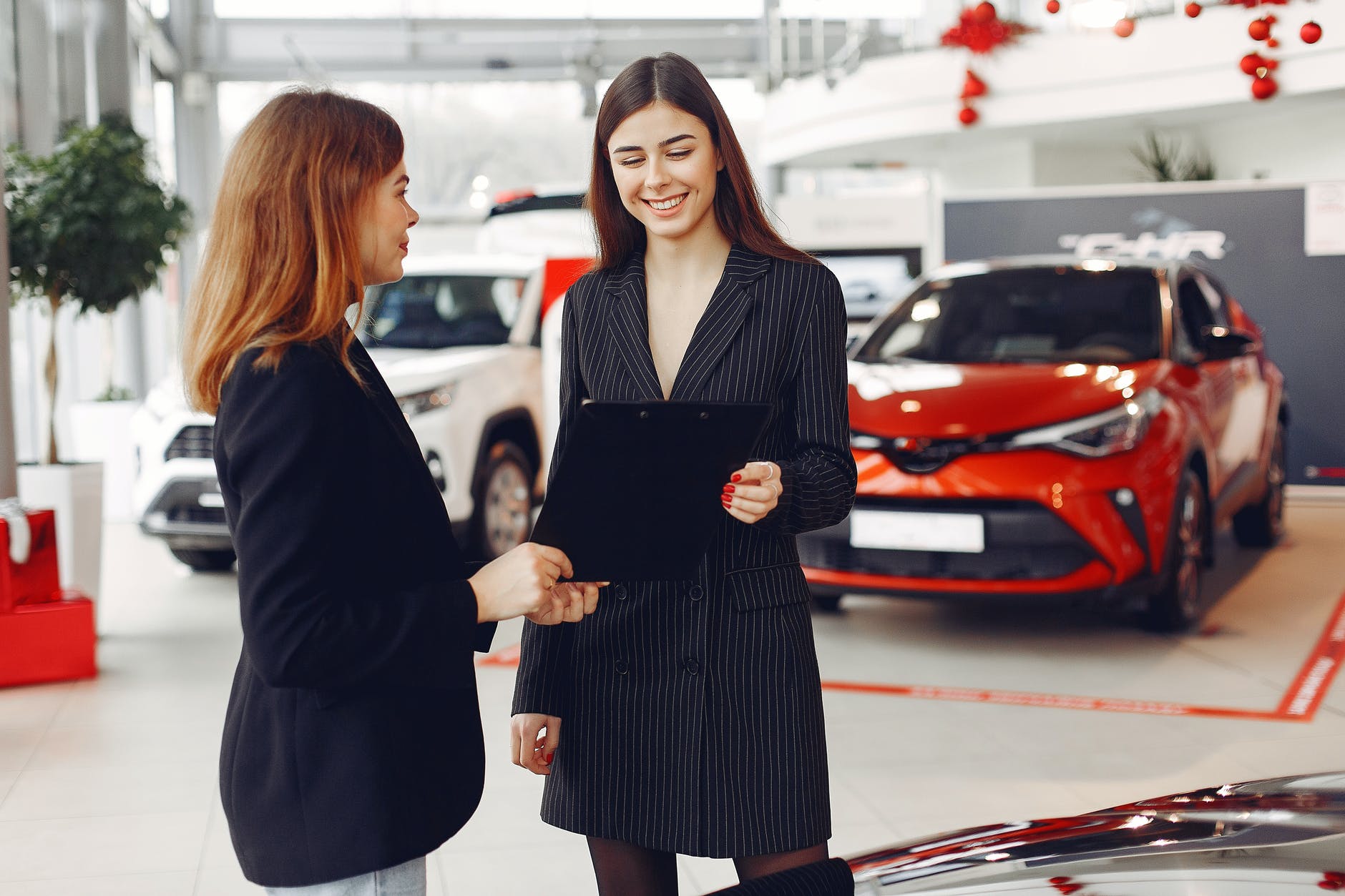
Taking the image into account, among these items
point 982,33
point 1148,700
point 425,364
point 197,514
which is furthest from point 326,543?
point 982,33

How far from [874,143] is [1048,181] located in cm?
206

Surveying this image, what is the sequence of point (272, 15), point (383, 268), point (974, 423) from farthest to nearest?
point (272, 15), point (974, 423), point (383, 268)

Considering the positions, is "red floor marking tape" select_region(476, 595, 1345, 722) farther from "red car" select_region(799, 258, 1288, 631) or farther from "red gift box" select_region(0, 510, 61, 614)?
"red gift box" select_region(0, 510, 61, 614)

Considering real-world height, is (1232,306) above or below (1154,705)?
above

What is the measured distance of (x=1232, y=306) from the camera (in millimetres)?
6570

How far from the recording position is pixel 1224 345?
5.33 meters

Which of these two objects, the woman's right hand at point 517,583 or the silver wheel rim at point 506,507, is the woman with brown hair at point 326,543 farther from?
the silver wheel rim at point 506,507

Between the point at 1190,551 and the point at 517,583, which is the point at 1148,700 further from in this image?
the point at 517,583

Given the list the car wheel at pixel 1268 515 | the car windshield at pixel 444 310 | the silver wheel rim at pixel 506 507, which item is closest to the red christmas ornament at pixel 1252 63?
the car wheel at pixel 1268 515

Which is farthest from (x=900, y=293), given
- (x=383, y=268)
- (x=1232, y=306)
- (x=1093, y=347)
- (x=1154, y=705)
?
(x=383, y=268)

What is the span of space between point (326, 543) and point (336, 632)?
0.08 m

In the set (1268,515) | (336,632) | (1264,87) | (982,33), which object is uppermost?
(982,33)

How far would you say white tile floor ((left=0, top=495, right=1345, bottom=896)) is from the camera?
128 inches

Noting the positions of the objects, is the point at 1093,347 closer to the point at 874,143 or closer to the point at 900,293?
the point at 900,293
